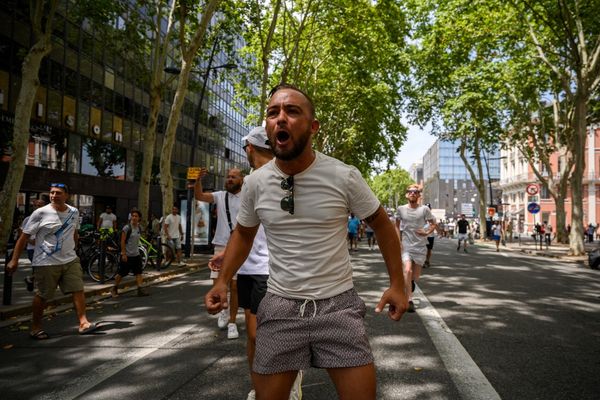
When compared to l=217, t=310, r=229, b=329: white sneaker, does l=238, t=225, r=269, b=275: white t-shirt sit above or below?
above

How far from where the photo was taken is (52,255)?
5625 mm

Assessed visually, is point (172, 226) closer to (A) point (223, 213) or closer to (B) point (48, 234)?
(B) point (48, 234)

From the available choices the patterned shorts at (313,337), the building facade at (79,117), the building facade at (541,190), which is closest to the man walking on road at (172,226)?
the building facade at (79,117)

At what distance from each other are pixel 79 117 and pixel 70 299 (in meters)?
16.9

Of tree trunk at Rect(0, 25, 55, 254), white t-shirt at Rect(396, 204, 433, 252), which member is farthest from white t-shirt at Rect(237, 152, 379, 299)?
tree trunk at Rect(0, 25, 55, 254)

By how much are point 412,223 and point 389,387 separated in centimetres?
420

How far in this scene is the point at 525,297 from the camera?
848 cm

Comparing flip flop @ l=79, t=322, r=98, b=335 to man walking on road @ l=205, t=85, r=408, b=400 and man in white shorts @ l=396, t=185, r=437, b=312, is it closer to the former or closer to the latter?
man walking on road @ l=205, t=85, r=408, b=400

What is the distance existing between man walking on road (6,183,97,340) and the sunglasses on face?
174 inches

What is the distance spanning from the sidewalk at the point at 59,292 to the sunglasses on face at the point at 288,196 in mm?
5943

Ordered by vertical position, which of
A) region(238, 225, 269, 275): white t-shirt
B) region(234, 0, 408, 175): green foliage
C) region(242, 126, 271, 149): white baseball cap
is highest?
region(234, 0, 408, 175): green foliage

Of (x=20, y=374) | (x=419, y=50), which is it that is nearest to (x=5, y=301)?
(x=20, y=374)

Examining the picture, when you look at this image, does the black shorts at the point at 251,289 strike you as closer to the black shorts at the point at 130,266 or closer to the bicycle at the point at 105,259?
the black shorts at the point at 130,266

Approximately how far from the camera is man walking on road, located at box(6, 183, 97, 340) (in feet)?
18.3
